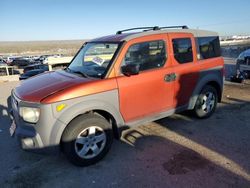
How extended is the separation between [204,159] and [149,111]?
1.18 meters

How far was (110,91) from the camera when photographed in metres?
3.51

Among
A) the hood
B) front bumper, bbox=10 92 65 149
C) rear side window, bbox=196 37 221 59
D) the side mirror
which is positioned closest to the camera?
front bumper, bbox=10 92 65 149

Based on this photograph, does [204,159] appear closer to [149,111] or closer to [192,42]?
[149,111]

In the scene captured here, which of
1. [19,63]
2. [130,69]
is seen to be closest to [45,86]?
[130,69]

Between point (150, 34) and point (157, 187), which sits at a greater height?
point (150, 34)

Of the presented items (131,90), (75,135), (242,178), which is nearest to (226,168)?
(242,178)

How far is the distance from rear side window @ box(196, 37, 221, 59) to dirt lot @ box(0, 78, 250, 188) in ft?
4.78

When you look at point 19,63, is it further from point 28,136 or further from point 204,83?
point 28,136

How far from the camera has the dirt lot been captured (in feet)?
10.3

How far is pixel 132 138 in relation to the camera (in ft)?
14.6

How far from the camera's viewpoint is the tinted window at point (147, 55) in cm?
381

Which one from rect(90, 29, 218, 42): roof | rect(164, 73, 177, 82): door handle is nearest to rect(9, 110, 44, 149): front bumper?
rect(90, 29, 218, 42): roof

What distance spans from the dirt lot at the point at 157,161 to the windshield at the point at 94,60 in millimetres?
1386

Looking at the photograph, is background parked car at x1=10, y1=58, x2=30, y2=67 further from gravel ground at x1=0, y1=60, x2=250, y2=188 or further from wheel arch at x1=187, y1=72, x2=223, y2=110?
wheel arch at x1=187, y1=72, x2=223, y2=110
